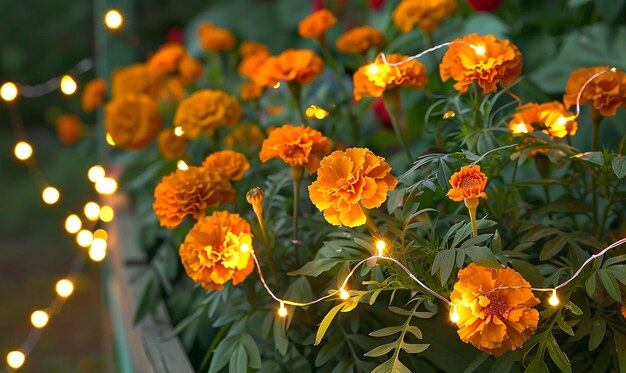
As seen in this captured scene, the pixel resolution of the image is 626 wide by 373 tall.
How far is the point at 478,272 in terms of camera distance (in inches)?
28.7

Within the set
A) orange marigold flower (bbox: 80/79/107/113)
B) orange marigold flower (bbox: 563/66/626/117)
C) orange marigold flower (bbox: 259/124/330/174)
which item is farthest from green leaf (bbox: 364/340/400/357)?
orange marigold flower (bbox: 80/79/107/113)

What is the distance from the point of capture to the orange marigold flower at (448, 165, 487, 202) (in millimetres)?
737

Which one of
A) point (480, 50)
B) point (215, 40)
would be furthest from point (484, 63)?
point (215, 40)

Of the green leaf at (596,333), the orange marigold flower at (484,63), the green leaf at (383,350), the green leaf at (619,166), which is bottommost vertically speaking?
the green leaf at (596,333)

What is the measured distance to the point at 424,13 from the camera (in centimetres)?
120

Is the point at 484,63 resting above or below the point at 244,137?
above

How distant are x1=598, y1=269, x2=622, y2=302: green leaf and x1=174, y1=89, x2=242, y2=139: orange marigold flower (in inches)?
23.5

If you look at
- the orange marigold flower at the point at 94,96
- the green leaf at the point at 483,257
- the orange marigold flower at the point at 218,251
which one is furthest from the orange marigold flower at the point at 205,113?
the orange marigold flower at the point at 94,96

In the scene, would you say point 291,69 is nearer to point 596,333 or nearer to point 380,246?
point 380,246

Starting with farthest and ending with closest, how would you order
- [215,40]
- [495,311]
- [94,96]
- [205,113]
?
1. [94,96]
2. [215,40]
3. [205,113]
4. [495,311]

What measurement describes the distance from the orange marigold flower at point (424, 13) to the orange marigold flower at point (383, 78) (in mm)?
247

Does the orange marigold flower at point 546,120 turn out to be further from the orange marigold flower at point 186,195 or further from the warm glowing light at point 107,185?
the warm glowing light at point 107,185

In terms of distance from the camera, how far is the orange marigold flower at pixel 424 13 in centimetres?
120

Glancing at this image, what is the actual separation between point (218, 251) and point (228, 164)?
0.61 ft
